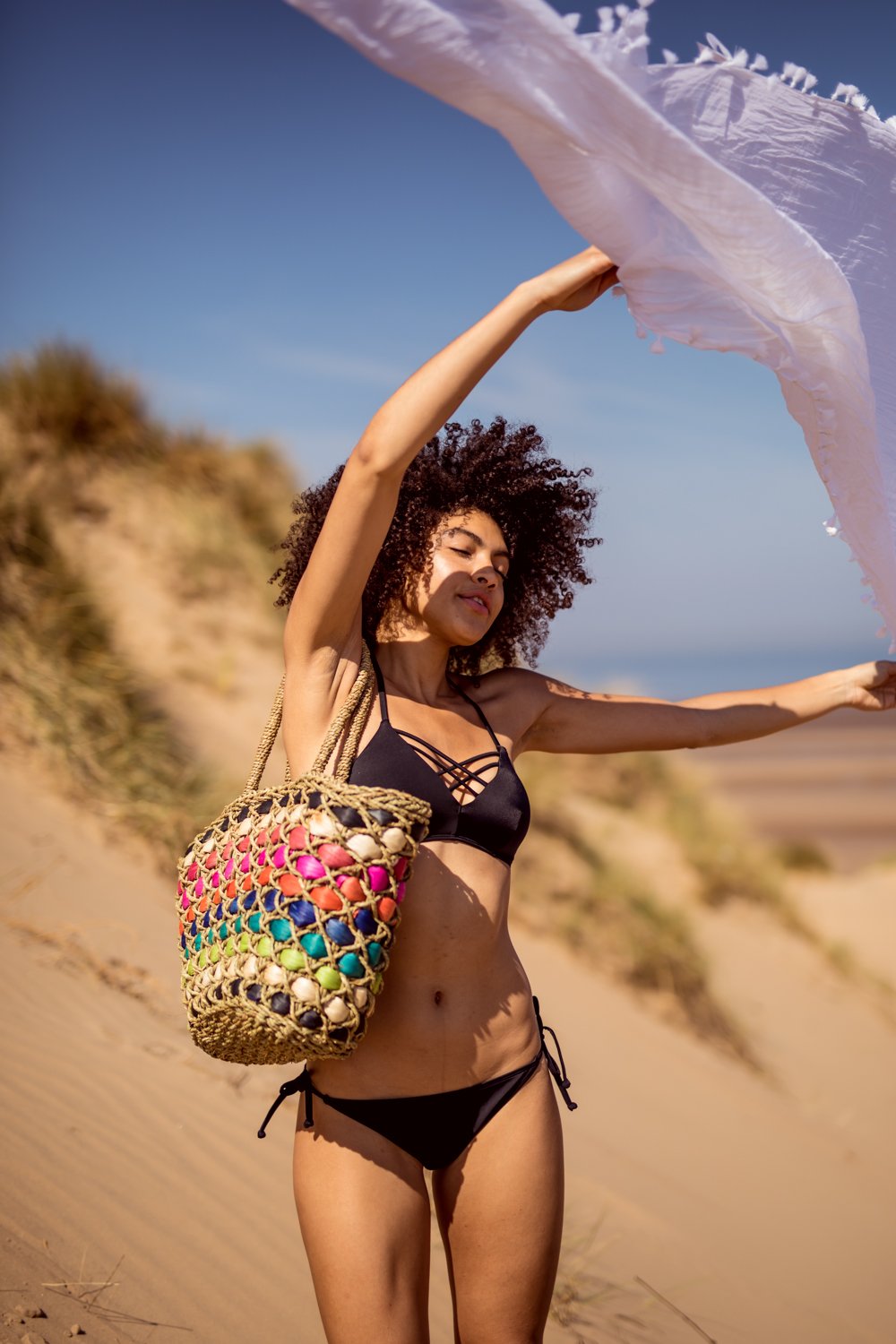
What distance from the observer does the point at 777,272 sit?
257cm

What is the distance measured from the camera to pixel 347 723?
248cm

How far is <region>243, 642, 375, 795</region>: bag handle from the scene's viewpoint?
7.86 ft

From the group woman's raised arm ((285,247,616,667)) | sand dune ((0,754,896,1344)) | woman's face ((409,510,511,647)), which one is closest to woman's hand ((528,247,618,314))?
woman's raised arm ((285,247,616,667))

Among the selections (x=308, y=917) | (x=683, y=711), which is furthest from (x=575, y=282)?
(x=308, y=917)

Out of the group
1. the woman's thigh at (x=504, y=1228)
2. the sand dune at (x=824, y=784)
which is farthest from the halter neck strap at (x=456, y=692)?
the sand dune at (x=824, y=784)

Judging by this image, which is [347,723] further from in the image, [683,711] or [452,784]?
[683,711]

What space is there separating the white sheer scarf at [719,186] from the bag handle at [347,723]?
3.19 ft

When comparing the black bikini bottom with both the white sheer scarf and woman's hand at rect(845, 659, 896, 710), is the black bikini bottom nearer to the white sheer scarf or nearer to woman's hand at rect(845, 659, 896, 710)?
woman's hand at rect(845, 659, 896, 710)

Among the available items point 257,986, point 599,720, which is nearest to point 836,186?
point 599,720

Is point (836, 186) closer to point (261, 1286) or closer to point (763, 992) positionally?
point (261, 1286)

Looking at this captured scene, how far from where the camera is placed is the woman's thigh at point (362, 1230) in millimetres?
2215

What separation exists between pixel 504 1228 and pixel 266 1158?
243cm

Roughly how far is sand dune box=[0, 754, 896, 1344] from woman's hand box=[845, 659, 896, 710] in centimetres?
252

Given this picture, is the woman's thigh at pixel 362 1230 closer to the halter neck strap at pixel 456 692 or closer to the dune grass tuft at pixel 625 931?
the halter neck strap at pixel 456 692
